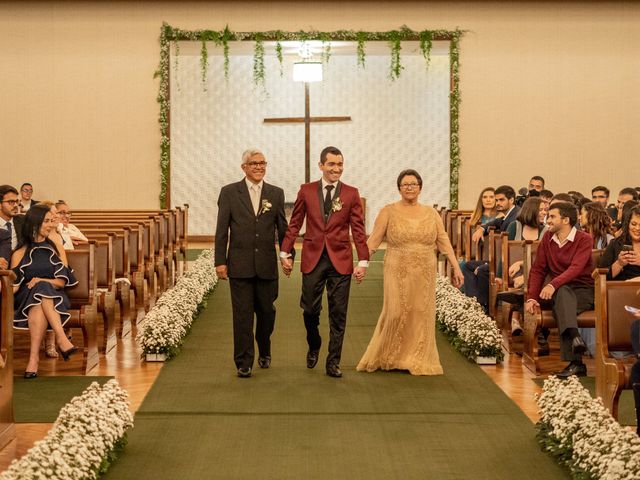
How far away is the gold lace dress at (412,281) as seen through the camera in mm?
7477

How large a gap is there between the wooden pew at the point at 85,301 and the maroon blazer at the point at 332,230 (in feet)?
5.76

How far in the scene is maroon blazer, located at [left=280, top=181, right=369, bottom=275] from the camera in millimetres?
7250

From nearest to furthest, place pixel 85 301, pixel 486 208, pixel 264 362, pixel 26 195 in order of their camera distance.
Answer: pixel 264 362 < pixel 85 301 < pixel 486 208 < pixel 26 195

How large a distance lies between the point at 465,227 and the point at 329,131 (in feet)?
29.1

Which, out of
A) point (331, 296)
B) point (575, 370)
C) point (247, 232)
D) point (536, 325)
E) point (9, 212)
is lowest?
point (575, 370)

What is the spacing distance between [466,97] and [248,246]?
36.9ft

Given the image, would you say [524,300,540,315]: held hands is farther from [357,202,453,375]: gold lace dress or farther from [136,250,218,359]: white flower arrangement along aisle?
[136,250,218,359]: white flower arrangement along aisle

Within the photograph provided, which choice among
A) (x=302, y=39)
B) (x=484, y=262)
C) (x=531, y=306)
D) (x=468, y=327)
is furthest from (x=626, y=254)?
(x=302, y=39)

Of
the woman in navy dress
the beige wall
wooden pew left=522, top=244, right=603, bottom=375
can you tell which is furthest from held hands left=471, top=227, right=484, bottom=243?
the beige wall

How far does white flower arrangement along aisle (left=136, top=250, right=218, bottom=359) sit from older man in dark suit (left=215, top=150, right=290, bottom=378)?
0.90 m

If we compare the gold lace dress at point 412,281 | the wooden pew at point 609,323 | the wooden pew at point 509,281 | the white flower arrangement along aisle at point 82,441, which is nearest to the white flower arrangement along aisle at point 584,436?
the wooden pew at point 609,323

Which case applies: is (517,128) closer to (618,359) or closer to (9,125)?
(9,125)

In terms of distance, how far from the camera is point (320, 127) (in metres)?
20.3

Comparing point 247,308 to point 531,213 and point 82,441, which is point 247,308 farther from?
point 531,213
